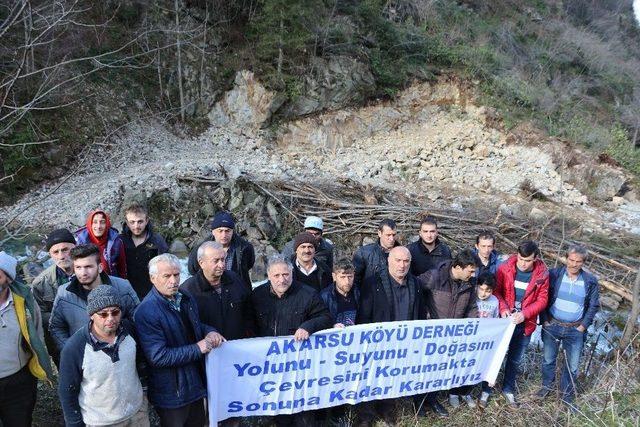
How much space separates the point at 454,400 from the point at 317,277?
2.06 meters

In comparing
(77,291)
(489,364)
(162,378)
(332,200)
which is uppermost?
(77,291)

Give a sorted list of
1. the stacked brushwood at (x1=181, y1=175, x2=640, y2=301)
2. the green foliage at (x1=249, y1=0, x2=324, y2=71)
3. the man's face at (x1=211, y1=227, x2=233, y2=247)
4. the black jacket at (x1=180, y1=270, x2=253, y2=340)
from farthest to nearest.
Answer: the green foliage at (x1=249, y1=0, x2=324, y2=71) → the stacked brushwood at (x1=181, y1=175, x2=640, y2=301) → the man's face at (x1=211, y1=227, x2=233, y2=247) → the black jacket at (x1=180, y1=270, x2=253, y2=340)

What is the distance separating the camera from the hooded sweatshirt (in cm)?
421

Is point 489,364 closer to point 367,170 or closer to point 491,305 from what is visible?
point 491,305

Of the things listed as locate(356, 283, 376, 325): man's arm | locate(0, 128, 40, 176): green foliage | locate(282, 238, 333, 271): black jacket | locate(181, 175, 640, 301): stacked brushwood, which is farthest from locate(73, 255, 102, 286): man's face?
locate(0, 128, 40, 176): green foliage

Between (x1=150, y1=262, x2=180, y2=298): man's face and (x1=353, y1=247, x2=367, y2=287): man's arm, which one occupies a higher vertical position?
(x1=150, y1=262, x2=180, y2=298): man's face

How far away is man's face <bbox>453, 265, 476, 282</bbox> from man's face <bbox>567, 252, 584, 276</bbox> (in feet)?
3.82

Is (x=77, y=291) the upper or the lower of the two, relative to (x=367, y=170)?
upper

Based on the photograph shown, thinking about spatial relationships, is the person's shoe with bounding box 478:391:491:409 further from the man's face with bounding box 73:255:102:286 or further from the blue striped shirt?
the man's face with bounding box 73:255:102:286

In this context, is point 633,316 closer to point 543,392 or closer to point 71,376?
point 543,392

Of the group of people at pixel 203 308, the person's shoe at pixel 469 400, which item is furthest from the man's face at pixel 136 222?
the person's shoe at pixel 469 400

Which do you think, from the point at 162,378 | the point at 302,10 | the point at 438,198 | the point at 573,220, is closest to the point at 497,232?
the point at 438,198

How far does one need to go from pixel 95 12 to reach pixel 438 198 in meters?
14.6

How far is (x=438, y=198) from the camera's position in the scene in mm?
13164
